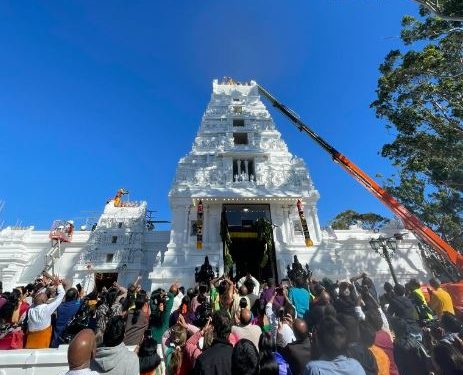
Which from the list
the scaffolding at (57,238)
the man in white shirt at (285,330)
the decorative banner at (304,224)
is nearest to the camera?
the man in white shirt at (285,330)

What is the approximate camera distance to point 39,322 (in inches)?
198

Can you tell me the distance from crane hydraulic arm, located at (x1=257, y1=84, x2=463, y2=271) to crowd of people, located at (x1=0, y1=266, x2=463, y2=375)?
5834 millimetres

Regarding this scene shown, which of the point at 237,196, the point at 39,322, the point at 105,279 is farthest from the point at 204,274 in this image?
the point at 105,279

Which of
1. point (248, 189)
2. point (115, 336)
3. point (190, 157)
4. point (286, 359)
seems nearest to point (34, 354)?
point (115, 336)

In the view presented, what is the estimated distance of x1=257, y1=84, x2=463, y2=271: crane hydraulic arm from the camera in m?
11.1

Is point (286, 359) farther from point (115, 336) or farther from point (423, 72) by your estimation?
point (423, 72)

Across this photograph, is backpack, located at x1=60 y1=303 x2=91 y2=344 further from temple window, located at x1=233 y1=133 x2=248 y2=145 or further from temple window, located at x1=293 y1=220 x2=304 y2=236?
temple window, located at x1=233 y1=133 x2=248 y2=145

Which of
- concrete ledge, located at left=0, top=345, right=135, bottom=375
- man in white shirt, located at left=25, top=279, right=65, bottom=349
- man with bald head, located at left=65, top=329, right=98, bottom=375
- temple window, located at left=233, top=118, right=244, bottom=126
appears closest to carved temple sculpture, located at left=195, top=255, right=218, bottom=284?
man in white shirt, located at left=25, top=279, right=65, bottom=349

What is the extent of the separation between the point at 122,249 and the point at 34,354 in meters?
16.0

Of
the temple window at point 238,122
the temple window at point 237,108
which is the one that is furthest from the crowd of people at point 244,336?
the temple window at point 237,108

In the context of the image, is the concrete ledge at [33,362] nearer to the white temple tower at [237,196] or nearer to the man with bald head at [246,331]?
the man with bald head at [246,331]

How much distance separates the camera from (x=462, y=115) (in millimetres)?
12094

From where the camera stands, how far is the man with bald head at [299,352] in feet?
9.95

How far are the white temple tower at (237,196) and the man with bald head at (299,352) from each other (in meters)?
11.5
